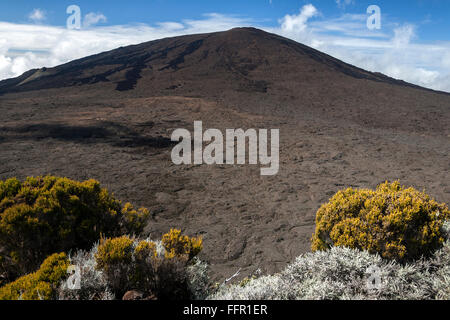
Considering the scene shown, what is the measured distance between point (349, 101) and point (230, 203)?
17.7 metres

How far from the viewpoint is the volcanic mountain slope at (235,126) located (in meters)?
5.34

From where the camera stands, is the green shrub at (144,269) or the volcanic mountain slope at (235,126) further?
the volcanic mountain slope at (235,126)

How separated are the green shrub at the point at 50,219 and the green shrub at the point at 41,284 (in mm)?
518

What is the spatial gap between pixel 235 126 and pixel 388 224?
1054 centimetres

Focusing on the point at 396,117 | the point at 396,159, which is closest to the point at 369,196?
the point at 396,159

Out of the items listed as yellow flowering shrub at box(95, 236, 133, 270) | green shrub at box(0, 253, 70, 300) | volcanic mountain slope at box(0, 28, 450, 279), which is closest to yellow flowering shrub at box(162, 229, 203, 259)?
yellow flowering shrub at box(95, 236, 133, 270)

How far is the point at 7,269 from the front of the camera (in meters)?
2.88

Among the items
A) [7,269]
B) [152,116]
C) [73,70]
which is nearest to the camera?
[7,269]

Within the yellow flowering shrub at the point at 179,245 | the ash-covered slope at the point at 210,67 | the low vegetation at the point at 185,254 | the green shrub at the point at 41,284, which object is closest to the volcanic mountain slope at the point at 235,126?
the ash-covered slope at the point at 210,67

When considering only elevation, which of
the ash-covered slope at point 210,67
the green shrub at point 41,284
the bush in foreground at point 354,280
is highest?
the ash-covered slope at point 210,67

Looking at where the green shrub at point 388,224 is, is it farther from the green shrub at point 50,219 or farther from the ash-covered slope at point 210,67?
the ash-covered slope at point 210,67

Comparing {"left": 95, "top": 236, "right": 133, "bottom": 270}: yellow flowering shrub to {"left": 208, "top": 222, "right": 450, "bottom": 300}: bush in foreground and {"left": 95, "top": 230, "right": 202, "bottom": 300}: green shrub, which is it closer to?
{"left": 95, "top": 230, "right": 202, "bottom": 300}: green shrub

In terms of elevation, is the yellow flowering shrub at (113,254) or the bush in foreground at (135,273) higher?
the yellow flowering shrub at (113,254)

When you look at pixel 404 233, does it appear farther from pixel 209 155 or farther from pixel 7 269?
pixel 209 155
